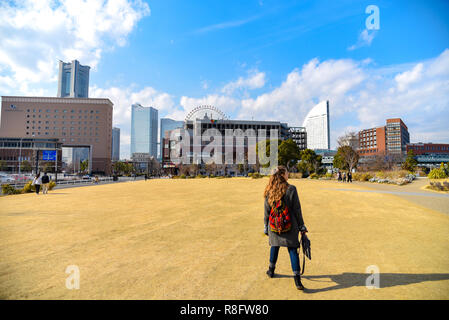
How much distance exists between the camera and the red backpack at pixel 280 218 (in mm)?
3701

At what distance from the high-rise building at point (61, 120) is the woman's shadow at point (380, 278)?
375ft

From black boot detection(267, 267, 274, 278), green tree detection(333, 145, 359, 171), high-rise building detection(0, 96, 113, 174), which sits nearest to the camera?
black boot detection(267, 267, 274, 278)

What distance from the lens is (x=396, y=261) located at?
4703 millimetres

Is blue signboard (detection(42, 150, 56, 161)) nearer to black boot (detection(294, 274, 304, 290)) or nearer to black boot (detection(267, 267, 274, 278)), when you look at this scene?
black boot (detection(267, 267, 274, 278))

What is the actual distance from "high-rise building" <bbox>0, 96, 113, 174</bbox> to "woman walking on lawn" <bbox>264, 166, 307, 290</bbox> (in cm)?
11376

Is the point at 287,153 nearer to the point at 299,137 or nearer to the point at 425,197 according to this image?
the point at 425,197

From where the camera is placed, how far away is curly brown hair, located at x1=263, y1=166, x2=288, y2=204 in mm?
3828

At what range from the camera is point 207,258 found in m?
4.83

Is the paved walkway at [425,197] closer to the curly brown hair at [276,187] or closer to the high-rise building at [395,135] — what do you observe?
the curly brown hair at [276,187]

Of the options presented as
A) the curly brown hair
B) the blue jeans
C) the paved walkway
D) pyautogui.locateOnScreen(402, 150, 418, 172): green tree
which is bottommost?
the paved walkway

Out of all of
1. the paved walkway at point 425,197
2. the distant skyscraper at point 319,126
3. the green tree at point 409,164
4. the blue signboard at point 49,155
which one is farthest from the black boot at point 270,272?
the distant skyscraper at point 319,126

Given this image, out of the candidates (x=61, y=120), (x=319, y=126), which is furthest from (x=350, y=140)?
(x=319, y=126)

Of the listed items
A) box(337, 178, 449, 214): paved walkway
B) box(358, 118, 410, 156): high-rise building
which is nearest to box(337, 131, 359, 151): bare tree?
box(337, 178, 449, 214): paved walkway
